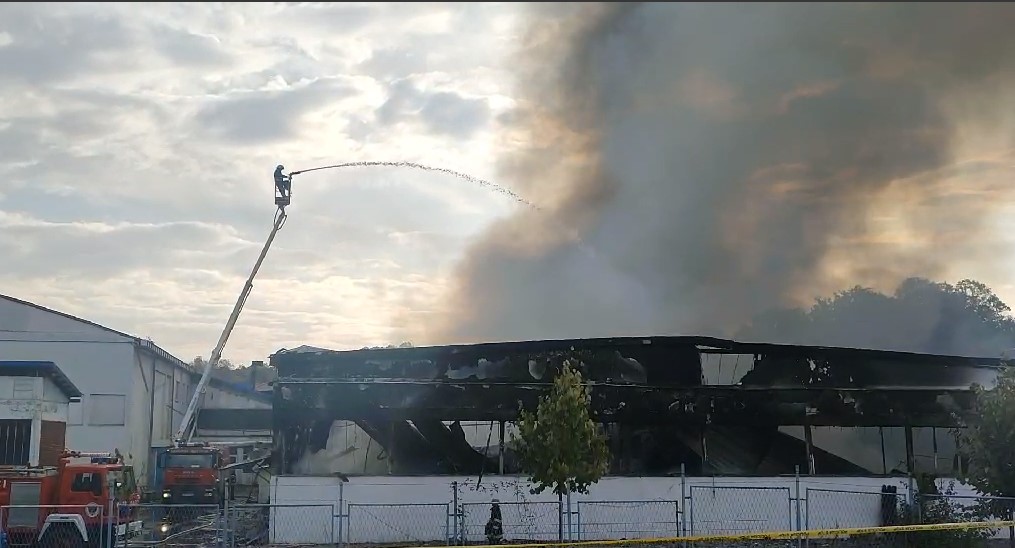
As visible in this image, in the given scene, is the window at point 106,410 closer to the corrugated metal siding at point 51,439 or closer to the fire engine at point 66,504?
the corrugated metal siding at point 51,439

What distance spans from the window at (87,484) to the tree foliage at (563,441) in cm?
1061

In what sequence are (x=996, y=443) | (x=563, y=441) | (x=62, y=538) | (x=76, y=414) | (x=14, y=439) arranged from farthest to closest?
(x=76, y=414) → (x=14, y=439) → (x=563, y=441) → (x=62, y=538) → (x=996, y=443)

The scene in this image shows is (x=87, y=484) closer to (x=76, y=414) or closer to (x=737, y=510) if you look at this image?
(x=737, y=510)

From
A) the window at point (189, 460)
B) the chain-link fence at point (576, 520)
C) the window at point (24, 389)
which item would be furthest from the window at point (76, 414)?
the chain-link fence at point (576, 520)

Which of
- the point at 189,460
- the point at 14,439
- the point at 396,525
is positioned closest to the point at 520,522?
the point at 396,525

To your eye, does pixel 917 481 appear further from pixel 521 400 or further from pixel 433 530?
pixel 433 530

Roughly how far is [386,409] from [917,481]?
16.6 metres

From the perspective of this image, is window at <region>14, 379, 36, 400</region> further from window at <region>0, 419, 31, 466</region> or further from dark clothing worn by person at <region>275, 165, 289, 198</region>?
dark clothing worn by person at <region>275, 165, 289, 198</region>

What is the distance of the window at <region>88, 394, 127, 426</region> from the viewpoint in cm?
4391

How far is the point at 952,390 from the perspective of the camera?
31.7 metres

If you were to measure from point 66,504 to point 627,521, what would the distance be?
14791 mm

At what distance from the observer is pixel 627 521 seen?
27.5 m

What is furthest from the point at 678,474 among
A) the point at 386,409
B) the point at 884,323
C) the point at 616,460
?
the point at 884,323

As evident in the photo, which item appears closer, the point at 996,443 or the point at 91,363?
the point at 996,443
